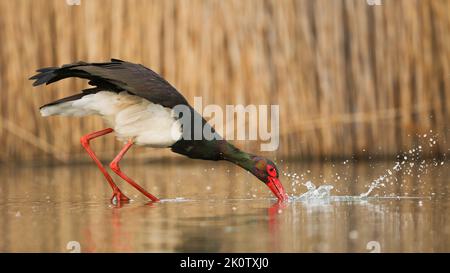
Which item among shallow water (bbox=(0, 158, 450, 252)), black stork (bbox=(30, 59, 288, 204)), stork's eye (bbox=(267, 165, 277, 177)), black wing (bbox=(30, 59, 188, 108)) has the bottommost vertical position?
shallow water (bbox=(0, 158, 450, 252))

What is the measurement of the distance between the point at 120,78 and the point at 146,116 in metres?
0.53

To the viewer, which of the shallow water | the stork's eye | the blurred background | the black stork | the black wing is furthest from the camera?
the blurred background

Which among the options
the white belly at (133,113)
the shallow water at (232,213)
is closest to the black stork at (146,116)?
the white belly at (133,113)

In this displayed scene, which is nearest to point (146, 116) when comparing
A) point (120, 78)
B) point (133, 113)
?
point (133, 113)

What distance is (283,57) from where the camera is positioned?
9.00 metres

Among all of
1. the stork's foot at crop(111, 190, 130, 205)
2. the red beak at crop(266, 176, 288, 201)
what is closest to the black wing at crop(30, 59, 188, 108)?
the stork's foot at crop(111, 190, 130, 205)

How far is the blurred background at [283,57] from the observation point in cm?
888

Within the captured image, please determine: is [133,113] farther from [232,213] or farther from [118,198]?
[232,213]

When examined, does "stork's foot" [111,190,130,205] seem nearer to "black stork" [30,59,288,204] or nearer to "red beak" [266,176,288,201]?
"black stork" [30,59,288,204]

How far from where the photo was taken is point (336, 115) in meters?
9.02

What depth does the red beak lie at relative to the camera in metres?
6.36

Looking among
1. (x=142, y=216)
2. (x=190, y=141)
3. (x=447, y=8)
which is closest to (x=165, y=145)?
(x=190, y=141)
